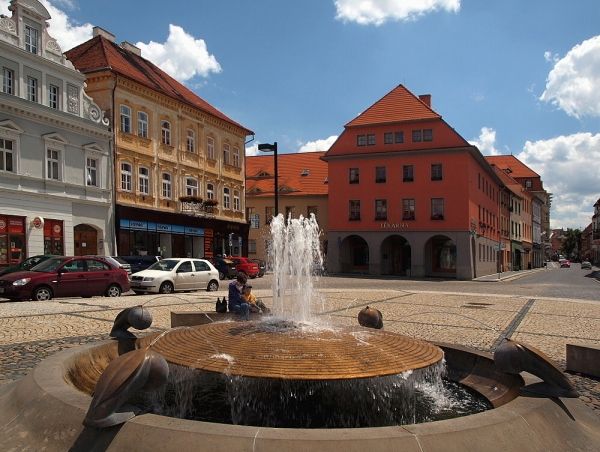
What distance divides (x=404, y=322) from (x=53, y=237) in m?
22.6

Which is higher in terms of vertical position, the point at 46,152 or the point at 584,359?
the point at 46,152

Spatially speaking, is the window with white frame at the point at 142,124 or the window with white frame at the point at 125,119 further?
the window with white frame at the point at 142,124

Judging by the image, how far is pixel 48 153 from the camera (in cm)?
2939

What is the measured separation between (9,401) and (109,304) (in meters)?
12.2

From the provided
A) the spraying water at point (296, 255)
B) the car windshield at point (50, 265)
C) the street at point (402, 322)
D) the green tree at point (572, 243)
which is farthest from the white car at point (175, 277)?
the green tree at point (572, 243)

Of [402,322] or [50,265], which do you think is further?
[50,265]

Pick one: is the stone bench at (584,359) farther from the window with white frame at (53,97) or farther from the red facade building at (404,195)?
the red facade building at (404,195)

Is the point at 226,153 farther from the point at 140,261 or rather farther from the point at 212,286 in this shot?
the point at 212,286

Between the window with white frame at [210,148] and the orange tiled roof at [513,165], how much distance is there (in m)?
64.7

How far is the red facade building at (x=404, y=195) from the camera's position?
151 ft

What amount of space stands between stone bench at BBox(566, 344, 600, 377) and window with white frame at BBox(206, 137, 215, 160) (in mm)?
38089

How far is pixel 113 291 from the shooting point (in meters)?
19.9

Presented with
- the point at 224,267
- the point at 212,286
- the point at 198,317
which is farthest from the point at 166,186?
the point at 198,317

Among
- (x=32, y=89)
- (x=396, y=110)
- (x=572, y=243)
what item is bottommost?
(x=572, y=243)
